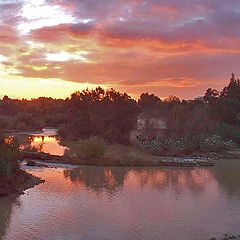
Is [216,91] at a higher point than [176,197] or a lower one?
higher

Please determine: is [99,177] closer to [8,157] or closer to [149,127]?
[8,157]

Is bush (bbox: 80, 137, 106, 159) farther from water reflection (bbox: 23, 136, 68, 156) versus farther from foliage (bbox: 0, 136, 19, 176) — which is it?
foliage (bbox: 0, 136, 19, 176)

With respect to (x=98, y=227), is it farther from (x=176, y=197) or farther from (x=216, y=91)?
(x=216, y=91)

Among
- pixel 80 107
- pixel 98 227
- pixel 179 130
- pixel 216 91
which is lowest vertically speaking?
pixel 98 227

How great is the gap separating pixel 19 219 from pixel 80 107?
34.3 m

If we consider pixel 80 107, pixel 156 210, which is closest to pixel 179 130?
pixel 80 107

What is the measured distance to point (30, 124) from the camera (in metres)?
61.7

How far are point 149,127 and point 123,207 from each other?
78.2 ft

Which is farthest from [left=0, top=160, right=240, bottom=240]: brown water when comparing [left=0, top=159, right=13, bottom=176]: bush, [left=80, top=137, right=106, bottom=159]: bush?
[left=80, top=137, right=106, bottom=159]: bush

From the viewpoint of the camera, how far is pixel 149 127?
38688mm

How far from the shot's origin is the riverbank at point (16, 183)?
1664 centimetres

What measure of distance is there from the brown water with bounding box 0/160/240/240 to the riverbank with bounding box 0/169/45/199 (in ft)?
1.83

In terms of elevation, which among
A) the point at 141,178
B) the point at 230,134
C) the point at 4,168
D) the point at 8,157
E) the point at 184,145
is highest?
the point at 230,134

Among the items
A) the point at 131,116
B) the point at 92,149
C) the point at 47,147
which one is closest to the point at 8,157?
the point at 92,149
